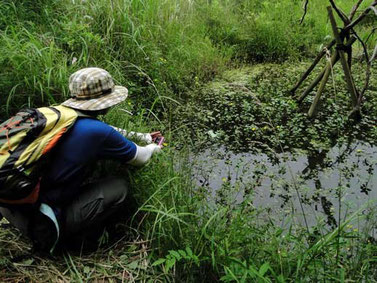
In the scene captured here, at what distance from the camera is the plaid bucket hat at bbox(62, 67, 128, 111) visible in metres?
1.86

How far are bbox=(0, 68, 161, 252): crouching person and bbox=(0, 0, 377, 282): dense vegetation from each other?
19cm

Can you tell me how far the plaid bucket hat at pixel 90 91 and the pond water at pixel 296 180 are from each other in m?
1.28

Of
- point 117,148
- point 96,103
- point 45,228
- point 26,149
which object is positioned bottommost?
point 45,228

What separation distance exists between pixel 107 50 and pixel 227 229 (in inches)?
101

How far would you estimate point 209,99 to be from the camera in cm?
445

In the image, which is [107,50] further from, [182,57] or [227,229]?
[227,229]

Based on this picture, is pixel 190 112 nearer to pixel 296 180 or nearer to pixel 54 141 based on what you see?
pixel 296 180

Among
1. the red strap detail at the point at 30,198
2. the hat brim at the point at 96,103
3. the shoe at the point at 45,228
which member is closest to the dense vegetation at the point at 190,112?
the shoe at the point at 45,228

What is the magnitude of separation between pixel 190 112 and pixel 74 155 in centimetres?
243

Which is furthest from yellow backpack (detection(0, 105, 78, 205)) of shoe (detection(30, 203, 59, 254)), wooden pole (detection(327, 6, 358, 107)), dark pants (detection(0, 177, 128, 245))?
wooden pole (detection(327, 6, 358, 107))

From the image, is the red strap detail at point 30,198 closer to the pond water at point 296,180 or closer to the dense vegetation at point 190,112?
the dense vegetation at point 190,112

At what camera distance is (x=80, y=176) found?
6.14 ft

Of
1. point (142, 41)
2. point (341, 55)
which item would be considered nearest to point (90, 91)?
point (142, 41)

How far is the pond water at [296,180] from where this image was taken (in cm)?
274
